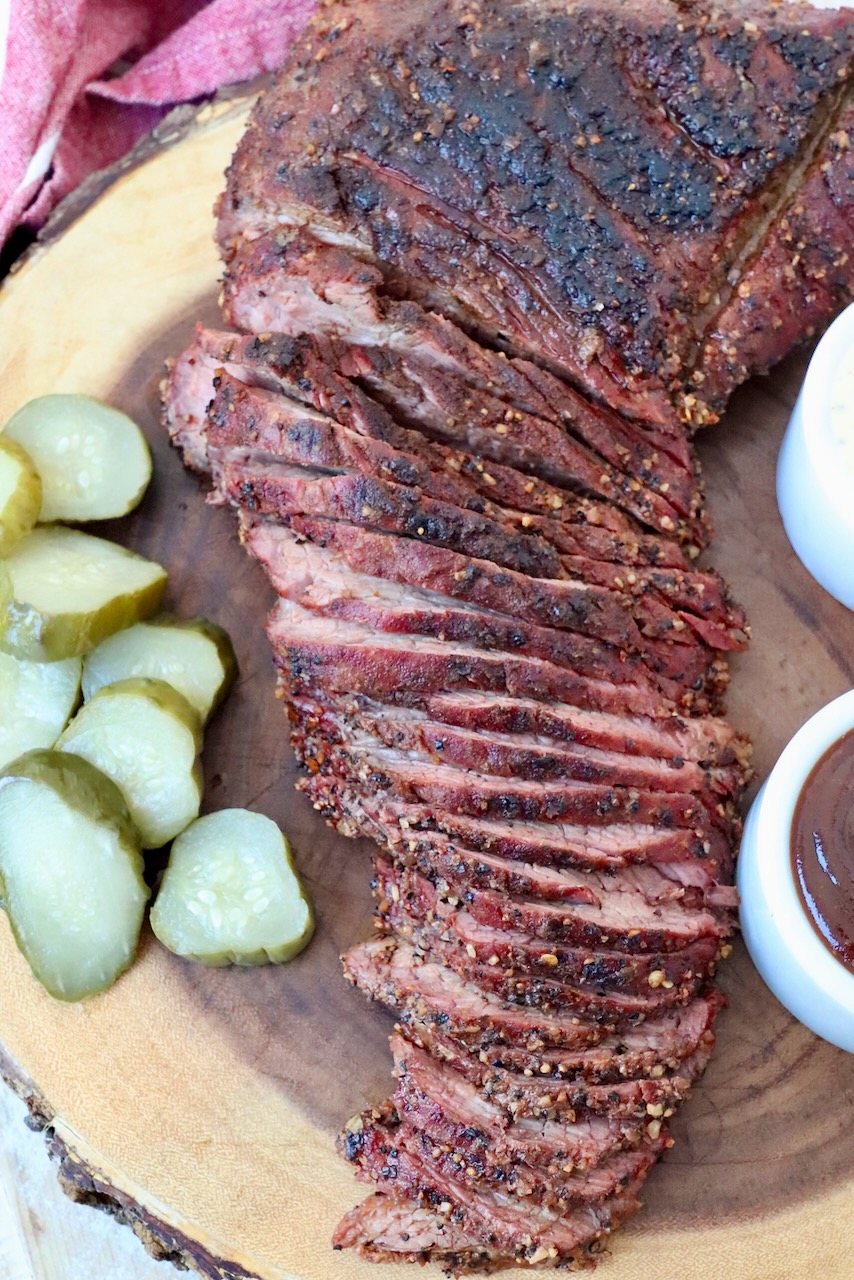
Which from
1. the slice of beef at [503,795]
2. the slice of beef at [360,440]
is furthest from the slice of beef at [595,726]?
the slice of beef at [360,440]

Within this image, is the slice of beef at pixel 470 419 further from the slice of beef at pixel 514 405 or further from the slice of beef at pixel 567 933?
the slice of beef at pixel 567 933

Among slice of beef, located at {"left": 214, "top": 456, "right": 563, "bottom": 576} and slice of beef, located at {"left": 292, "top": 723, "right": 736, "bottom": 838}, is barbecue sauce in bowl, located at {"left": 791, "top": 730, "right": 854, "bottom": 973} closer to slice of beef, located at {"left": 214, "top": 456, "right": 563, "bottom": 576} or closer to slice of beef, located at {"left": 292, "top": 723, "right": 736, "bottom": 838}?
slice of beef, located at {"left": 292, "top": 723, "right": 736, "bottom": 838}

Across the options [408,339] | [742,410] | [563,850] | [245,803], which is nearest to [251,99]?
[408,339]

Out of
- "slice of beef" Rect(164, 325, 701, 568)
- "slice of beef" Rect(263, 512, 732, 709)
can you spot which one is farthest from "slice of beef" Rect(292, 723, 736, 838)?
"slice of beef" Rect(164, 325, 701, 568)

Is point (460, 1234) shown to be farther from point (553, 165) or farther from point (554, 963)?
point (553, 165)

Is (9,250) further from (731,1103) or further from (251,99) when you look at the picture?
(731,1103)
